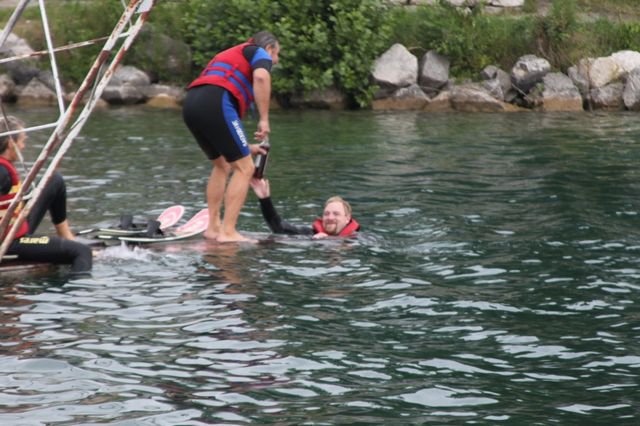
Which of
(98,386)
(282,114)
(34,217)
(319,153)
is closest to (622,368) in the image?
(98,386)

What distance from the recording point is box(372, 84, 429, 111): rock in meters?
26.1

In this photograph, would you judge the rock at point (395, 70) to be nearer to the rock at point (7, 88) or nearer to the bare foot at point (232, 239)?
the rock at point (7, 88)

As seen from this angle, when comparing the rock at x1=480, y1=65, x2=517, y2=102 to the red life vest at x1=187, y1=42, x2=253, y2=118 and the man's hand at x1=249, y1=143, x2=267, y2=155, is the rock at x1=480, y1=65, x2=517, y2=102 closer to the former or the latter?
the man's hand at x1=249, y1=143, x2=267, y2=155

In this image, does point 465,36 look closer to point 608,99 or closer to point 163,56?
point 608,99

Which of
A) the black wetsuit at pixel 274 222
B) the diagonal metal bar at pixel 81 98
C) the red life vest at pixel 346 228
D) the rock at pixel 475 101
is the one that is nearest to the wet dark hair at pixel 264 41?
the black wetsuit at pixel 274 222

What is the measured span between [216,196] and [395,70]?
47.4 ft

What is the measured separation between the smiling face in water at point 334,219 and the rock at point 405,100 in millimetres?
13749

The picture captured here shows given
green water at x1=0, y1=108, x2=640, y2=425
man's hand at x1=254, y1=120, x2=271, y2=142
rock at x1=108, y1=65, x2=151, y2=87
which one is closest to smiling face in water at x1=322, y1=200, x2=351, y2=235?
green water at x1=0, y1=108, x2=640, y2=425

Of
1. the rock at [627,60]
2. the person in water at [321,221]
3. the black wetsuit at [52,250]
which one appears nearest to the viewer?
the black wetsuit at [52,250]

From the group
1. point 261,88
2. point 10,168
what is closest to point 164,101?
point 261,88

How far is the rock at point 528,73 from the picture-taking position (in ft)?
85.4

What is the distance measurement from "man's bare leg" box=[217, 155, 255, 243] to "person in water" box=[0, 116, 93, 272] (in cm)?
163

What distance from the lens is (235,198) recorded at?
12.4 meters

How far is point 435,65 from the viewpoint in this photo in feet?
87.0
